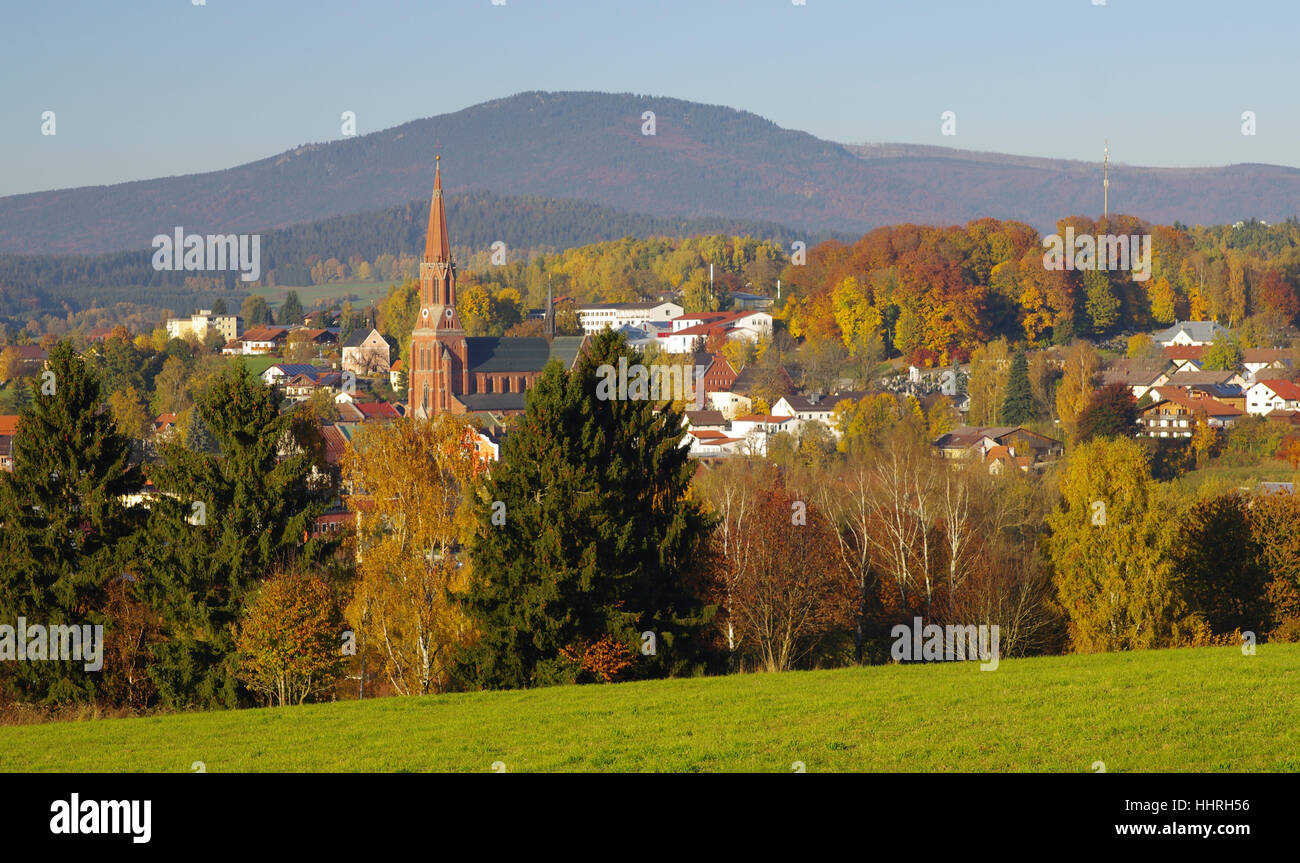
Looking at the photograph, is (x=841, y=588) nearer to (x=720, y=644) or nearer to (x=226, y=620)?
(x=720, y=644)

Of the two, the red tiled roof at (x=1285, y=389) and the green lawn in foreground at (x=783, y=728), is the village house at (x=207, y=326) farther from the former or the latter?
the green lawn in foreground at (x=783, y=728)

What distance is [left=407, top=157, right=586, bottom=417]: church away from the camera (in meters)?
112

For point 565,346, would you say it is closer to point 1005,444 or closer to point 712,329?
point 712,329

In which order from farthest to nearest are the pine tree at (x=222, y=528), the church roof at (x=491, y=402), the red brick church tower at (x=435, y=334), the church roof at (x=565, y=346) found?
1. the church roof at (x=565, y=346)
2. the church roof at (x=491, y=402)
3. the red brick church tower at (x=435, y=334)
4. the pine tree at (x=222, y=528)

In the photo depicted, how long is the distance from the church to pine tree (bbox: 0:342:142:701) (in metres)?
83.5

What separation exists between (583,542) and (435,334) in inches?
3603

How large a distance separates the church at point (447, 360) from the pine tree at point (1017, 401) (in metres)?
37.0

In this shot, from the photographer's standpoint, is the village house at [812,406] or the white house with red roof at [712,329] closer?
the village house at [812,406]

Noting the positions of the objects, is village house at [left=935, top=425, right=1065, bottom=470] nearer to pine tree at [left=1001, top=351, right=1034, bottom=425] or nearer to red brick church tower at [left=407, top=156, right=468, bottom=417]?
pine tree at [left=1001, top=351, right=1034, bottom=425]

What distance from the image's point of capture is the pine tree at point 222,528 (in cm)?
2322

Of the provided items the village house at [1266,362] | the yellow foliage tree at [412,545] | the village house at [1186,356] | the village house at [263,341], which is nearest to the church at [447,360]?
the village house at [263,341]
